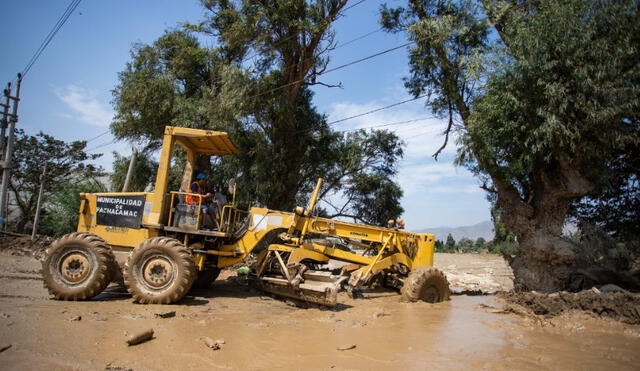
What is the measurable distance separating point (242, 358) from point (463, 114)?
1281 centimetres

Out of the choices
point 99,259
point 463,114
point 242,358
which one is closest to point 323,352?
point 242,358

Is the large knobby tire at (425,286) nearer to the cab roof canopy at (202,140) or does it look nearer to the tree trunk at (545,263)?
the cab roof canopy at (202,140)

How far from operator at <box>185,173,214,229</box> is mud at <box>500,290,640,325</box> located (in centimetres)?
607

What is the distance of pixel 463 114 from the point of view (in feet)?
50.0

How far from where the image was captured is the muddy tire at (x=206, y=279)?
9789 mm

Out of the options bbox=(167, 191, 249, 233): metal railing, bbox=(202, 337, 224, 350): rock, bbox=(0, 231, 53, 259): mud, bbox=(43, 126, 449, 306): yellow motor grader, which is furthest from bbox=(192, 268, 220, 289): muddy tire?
bbox=(0, 231, 53, 259): mud

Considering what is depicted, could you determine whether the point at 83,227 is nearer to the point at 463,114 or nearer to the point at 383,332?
the point at 383,332

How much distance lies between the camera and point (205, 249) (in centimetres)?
891

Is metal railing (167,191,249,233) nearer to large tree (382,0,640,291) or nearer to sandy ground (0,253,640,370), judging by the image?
sandy ground (0,253,640,370)

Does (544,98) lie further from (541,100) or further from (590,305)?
(590,305)

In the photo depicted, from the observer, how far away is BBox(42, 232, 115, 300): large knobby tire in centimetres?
772

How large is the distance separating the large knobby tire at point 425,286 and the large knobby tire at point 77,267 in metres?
5.76

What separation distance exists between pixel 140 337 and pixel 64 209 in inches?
919

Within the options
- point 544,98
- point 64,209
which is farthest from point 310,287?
point 64,209
